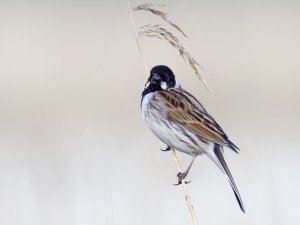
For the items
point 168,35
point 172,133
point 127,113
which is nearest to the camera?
point 168,35

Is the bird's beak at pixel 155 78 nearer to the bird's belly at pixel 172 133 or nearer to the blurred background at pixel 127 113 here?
the bird's belly at pixel 172 133

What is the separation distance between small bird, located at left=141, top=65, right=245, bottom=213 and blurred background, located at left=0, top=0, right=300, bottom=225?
17.4 inches

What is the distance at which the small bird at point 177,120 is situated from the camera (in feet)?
16.7

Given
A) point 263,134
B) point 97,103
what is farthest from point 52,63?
point 263,134

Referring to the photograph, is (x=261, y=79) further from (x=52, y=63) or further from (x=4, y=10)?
(x=4, y=10)

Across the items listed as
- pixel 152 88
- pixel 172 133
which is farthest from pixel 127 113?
pixel 172 133

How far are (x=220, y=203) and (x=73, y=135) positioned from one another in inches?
44.8

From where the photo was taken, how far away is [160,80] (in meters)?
5.25

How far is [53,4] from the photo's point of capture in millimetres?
9445

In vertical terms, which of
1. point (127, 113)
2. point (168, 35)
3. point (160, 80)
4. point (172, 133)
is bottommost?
point (172, 133)

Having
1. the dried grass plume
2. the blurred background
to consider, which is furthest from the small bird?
the dried grass plume

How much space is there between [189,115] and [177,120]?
6 cm

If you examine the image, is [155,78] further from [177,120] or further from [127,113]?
[127,113]

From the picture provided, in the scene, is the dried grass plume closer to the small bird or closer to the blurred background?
the small bird
